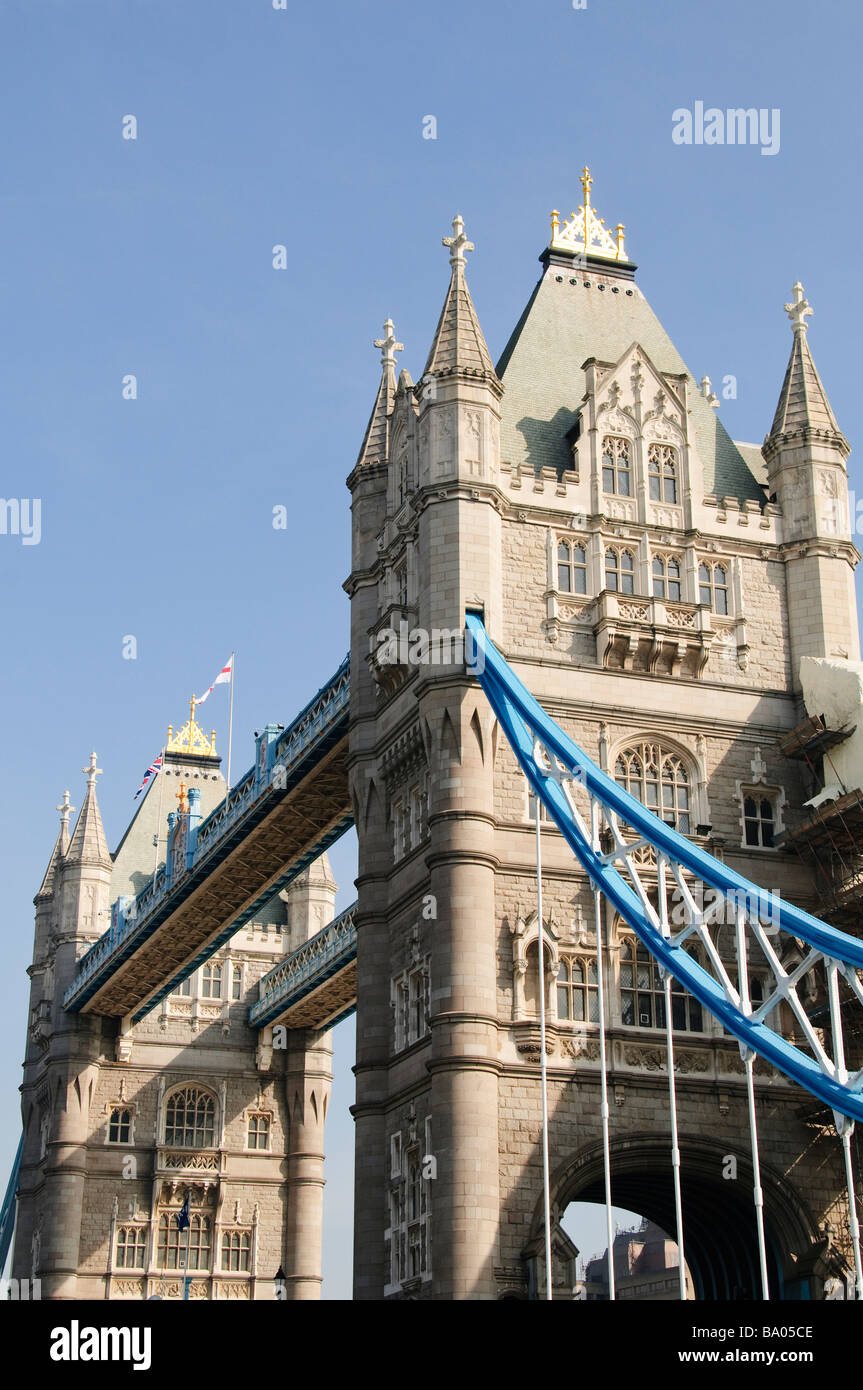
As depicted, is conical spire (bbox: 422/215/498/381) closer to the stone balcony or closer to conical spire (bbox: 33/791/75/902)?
the stone balcony

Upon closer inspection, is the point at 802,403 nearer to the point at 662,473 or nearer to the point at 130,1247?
the point at 662,473

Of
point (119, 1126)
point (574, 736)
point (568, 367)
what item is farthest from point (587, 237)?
point (119, 1126)

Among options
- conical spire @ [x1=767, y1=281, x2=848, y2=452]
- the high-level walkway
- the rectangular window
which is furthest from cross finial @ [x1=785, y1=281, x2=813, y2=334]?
the rectangular window

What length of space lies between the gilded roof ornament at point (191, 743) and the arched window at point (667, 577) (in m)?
38.9

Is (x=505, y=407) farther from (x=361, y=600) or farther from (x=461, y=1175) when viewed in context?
(x=461, y=1175)

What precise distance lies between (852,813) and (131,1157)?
35755 mm

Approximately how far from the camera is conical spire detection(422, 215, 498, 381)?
140ft

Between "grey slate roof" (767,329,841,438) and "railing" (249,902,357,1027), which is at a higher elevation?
"grey slate roof" (767,329,841,438)

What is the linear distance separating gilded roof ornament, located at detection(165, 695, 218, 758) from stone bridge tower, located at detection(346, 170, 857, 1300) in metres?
33.3

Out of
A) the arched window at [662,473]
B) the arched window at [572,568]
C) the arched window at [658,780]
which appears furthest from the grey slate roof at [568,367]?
the arched window at [658,780]

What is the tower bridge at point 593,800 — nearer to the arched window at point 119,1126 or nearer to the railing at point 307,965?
the railing at point 307,965

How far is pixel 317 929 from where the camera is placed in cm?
7269

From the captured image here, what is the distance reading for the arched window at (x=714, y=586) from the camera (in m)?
43.8
